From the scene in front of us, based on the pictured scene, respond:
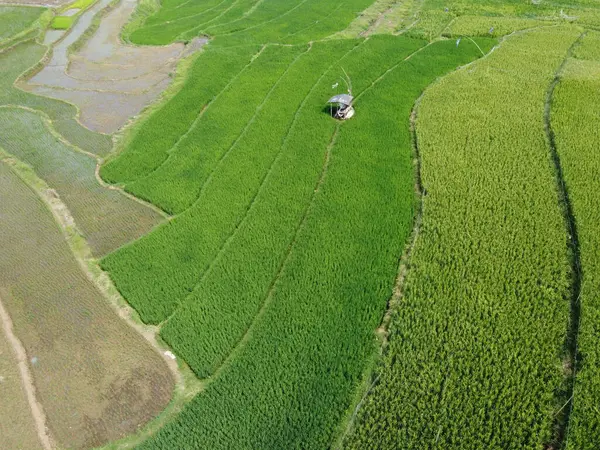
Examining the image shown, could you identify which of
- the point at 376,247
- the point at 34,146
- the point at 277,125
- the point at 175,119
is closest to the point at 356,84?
the point at 277,125

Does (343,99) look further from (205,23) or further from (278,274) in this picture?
(205,23)

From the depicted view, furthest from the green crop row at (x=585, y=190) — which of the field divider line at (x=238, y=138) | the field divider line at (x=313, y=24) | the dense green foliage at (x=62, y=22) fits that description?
the dense green foliage at (x=62, y=22)

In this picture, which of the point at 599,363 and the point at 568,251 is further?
the point at 568,251

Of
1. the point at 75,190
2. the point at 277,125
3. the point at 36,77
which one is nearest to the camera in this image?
the point at 75,190

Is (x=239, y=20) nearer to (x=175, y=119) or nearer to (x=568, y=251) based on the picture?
(x=175, y=119)

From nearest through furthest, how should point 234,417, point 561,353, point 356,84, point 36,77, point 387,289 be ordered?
point 234,417 → point 561,353 → point 387,289 → point 356,84 → point 36,77

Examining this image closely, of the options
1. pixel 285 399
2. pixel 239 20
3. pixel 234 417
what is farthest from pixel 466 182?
pixel 239 20

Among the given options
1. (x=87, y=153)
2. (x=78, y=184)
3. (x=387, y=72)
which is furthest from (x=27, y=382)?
(x=387, y=72)
